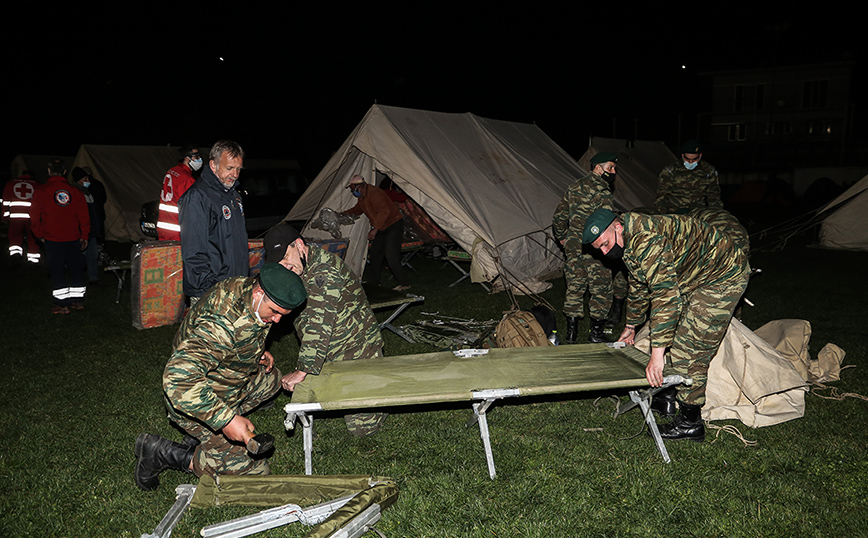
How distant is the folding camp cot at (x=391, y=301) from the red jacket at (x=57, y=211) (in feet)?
12.5

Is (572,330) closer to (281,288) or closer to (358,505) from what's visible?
(358,505)

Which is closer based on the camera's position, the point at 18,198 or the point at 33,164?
the point at 18,198

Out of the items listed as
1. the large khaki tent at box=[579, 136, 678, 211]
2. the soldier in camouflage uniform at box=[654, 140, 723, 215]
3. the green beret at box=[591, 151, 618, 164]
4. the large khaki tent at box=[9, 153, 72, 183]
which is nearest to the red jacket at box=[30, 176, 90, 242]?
the green beret at box=[591, 151, 618, 164]

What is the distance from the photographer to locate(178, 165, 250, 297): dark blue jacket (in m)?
3.79

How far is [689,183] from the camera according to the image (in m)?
6.58

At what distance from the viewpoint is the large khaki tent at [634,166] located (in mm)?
12086

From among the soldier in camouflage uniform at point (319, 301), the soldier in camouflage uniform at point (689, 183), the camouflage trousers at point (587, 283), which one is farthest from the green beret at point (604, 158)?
the soldier in camouflage uniform at point (319, 301)

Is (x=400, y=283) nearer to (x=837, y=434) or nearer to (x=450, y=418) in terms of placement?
(x=450, y=418)

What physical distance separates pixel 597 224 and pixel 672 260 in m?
0.51

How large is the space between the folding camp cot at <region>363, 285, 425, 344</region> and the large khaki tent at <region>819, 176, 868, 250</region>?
945 cm

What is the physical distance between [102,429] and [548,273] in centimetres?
660

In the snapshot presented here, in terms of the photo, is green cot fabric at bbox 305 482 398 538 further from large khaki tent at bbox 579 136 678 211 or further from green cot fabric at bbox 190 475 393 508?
large khaki tent at bbox 579 136 678 211

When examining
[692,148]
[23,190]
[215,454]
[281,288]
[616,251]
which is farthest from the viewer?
[23,190]

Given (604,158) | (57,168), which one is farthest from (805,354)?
(57,168)
